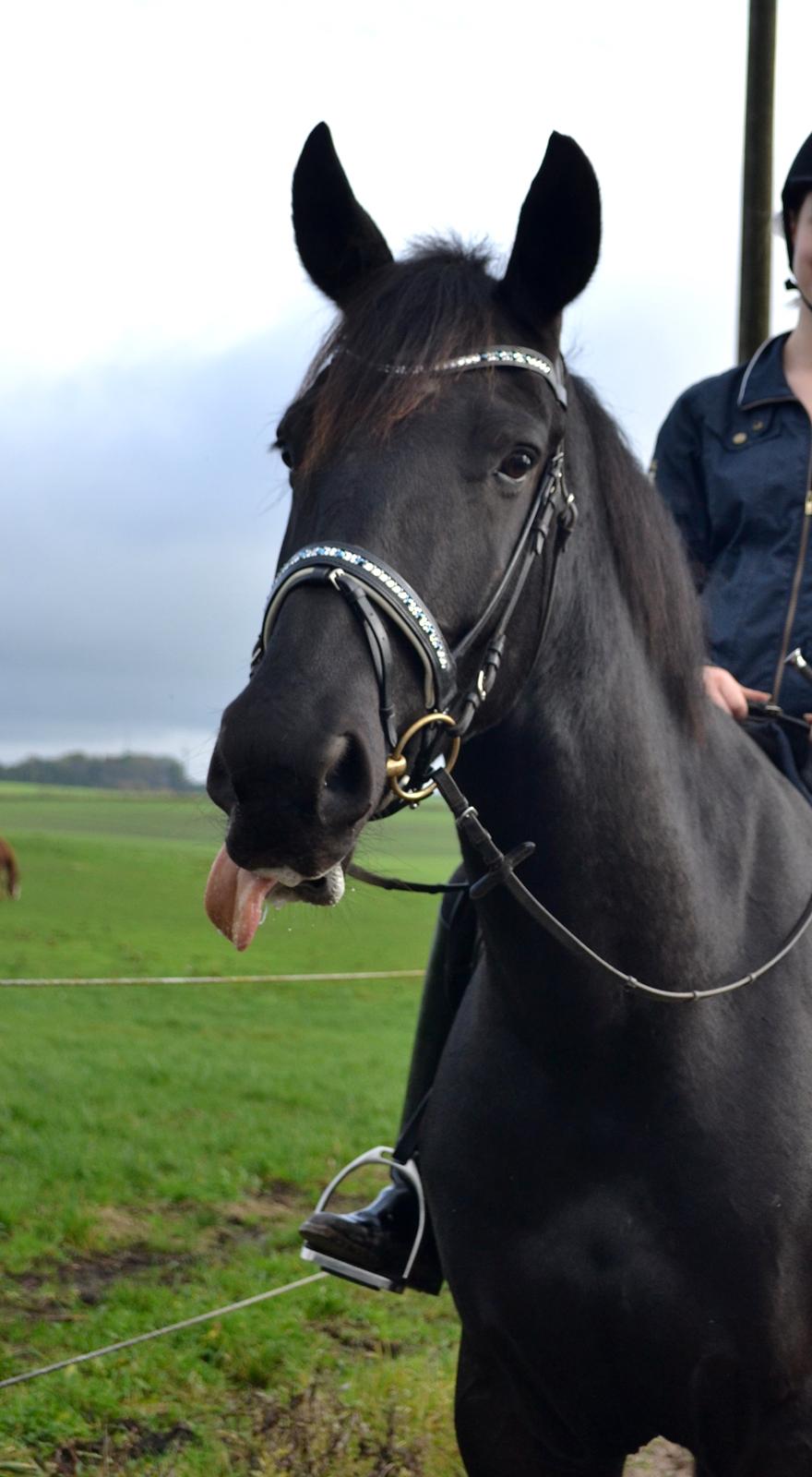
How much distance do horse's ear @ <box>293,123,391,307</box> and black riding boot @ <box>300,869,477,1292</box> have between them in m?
1.41

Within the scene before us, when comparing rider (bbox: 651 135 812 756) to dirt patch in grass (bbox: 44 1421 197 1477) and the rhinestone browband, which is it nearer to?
the rhinestone browband

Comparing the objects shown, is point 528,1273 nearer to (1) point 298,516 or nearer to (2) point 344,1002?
(1) point 298,516

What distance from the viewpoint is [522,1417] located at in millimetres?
2799

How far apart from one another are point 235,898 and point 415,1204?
1737 millimetres

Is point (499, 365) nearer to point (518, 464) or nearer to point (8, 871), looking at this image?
point (518, 464)

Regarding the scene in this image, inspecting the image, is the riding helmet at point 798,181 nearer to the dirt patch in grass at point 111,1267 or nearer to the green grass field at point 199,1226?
the green grass field at point 199,1226

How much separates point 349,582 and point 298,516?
29 cm

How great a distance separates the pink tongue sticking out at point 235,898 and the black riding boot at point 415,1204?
48.2 inches

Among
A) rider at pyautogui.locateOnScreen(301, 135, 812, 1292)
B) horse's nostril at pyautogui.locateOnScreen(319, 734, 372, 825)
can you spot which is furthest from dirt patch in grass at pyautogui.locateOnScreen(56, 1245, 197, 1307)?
horse's nostril at pyautogui.locateOnScreen(319, 734, 372, 825)

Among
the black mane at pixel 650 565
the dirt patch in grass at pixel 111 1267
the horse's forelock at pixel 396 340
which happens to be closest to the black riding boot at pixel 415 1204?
the black mane at pixel 650 565

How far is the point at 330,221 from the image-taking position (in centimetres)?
269

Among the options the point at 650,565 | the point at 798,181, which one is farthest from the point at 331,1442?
the point at 798,181

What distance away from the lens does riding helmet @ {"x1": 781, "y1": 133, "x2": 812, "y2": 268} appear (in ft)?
11.7

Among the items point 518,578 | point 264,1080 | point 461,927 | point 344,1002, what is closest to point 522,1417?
point 461,927
